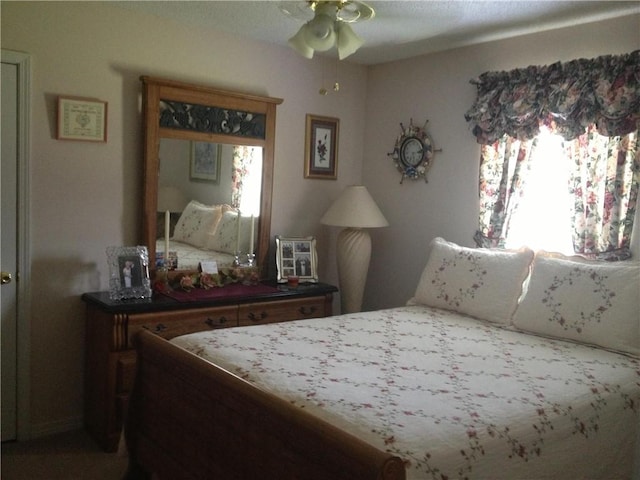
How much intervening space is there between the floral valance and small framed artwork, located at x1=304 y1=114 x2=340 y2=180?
3.46 ft

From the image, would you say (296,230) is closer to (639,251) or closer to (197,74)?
(197,74)

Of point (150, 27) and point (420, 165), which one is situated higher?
point (150, 27)

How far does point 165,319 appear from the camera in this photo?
3.19 m

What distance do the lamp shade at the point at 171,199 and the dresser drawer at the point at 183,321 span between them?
2.16 feet

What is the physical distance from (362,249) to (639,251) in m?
1.69

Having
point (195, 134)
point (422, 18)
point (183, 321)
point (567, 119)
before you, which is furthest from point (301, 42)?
point (183, 321)

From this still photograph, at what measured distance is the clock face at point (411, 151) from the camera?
4.06 meters

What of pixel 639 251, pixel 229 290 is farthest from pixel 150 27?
pixel 639 251

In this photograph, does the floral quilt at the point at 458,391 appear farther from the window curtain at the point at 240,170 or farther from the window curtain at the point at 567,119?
the window curtain at the point at 240,170

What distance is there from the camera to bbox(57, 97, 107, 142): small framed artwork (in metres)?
3.15

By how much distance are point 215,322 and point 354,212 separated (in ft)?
3.92

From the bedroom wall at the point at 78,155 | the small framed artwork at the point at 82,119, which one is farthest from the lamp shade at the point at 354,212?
the small framed artwork at the point at 82,119

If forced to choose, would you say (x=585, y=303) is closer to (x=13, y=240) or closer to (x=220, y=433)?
(x=220, y=433)

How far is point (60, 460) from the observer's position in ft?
9.83
